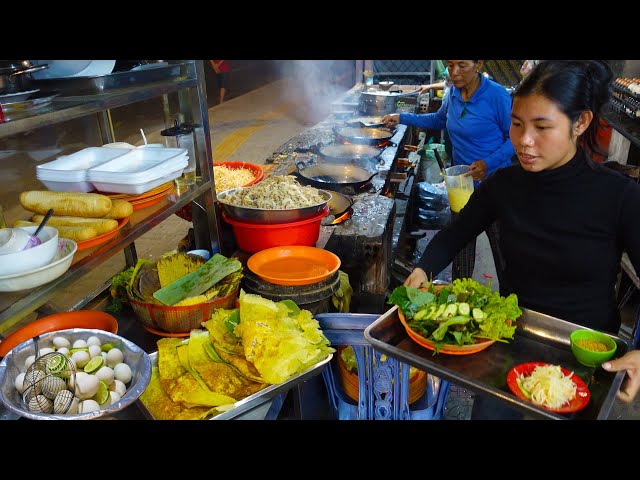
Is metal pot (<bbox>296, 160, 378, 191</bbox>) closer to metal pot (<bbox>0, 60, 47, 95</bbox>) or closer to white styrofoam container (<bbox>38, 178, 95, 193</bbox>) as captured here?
white styrofoam container (<bbox>38, 178, 95, 193</bbox>)

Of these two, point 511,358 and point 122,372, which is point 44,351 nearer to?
point 122,372

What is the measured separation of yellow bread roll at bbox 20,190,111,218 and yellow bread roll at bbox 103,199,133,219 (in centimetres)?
6

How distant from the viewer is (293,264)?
9.43 feet

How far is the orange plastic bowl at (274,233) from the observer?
304cm

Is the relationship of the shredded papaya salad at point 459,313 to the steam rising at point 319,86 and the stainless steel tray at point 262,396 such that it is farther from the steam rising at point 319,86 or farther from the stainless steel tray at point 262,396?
the steam rising at point 319,86

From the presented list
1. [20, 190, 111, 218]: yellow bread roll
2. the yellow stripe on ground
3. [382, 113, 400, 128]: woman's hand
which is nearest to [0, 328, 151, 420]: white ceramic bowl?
[20, 190, 111, 218]: yellow bread roll

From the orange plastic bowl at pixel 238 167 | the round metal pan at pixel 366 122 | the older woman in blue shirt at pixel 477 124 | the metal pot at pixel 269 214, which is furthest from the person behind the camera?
the round metal pan at pixel 366 122

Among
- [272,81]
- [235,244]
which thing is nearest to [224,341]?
[235,244]

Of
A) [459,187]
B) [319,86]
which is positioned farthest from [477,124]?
[319,86]

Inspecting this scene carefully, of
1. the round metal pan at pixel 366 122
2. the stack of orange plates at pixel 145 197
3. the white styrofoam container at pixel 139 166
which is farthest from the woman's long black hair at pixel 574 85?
the round metal pan at pixel 366 122

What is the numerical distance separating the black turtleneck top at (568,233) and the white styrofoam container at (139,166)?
5.59ft

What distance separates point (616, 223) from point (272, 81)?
78.7 feet

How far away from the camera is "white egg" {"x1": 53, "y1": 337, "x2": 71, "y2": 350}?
1.82 m

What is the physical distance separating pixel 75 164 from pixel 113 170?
21 cm
